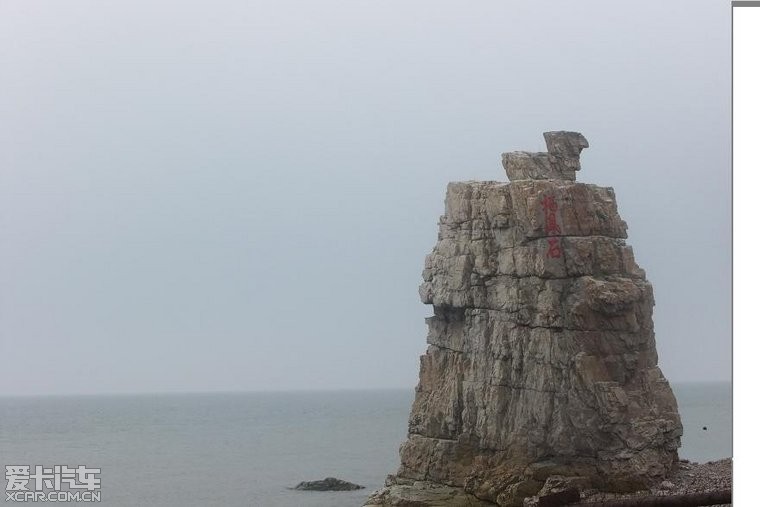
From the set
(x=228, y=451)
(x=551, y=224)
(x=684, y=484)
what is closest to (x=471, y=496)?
(x=684, y=484)

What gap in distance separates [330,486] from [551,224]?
80.6 feet

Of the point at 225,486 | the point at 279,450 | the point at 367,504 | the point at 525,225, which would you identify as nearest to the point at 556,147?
the point at 525,225

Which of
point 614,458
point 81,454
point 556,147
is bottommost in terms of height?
point 81,454

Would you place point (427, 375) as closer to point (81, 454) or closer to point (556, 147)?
point (556, 147)

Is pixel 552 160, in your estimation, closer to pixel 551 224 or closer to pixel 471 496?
pixel 551 224

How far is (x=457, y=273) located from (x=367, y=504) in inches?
291

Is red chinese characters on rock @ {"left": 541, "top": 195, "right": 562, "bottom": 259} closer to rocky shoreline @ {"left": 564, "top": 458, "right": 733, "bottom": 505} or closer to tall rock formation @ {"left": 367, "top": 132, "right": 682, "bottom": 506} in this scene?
tall rock formation @ {"left": 367, "top": 132, "right": 682, "bottom": 506}

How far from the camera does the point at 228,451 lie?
82000mm

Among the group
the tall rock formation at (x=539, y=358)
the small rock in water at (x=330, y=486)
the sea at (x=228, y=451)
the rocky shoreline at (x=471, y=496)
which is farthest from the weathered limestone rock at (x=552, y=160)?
the small rock in water at (x=330, y=486)

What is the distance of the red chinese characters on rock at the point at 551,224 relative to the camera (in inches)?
1339

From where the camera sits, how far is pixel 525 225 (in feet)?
112

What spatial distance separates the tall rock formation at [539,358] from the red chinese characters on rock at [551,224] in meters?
0.03

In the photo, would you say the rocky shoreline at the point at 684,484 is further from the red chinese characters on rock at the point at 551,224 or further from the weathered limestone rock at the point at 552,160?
the weathered limestone rock at the point at 552,160

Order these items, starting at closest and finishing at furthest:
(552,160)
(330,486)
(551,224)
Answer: (551,224) < (552,160) < (330,486)
